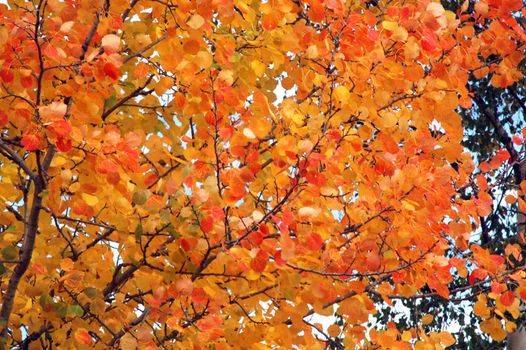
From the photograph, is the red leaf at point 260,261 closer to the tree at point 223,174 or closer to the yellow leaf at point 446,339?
the tree at point 223,174

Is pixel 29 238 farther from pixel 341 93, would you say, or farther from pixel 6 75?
pixel 341 93

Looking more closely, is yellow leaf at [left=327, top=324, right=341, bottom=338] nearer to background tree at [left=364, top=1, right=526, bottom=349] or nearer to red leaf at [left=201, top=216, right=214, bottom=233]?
red leaf at [left=201, top=216, right=214, bottom=233]

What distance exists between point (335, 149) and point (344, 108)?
11.2 inches

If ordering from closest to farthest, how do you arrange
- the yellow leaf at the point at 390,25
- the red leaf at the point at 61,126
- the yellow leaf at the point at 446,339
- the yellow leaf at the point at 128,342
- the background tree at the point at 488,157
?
the red leaf at the point at 61,126 < the yellow leaf at the point at 128,342 < the yellow leaf at the point at 390,25 < the yellow leaf at the point at 446,339 < the background tree at the point at 488,157

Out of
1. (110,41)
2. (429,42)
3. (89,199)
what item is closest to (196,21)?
(110,41)

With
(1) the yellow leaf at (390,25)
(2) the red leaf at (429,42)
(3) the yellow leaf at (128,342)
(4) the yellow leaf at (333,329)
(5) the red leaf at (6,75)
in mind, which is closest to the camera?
(5) the red leaf at (6,75)

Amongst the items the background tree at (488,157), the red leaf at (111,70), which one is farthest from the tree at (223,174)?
the background tree at (488,157)

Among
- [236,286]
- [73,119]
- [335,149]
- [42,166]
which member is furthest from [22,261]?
[335,149]

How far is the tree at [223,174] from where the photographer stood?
3.49 meters

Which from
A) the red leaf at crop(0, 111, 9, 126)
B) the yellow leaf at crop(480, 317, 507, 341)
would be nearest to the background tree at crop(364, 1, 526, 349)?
the yellow leaf at crop(480, 317, 507, 341)

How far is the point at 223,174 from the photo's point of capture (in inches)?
143

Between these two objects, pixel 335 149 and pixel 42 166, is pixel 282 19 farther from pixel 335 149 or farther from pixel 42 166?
pixel 42 166

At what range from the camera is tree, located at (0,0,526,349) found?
3486 millimetres

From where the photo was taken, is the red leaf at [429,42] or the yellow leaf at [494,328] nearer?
the red leaf at [429,42]
